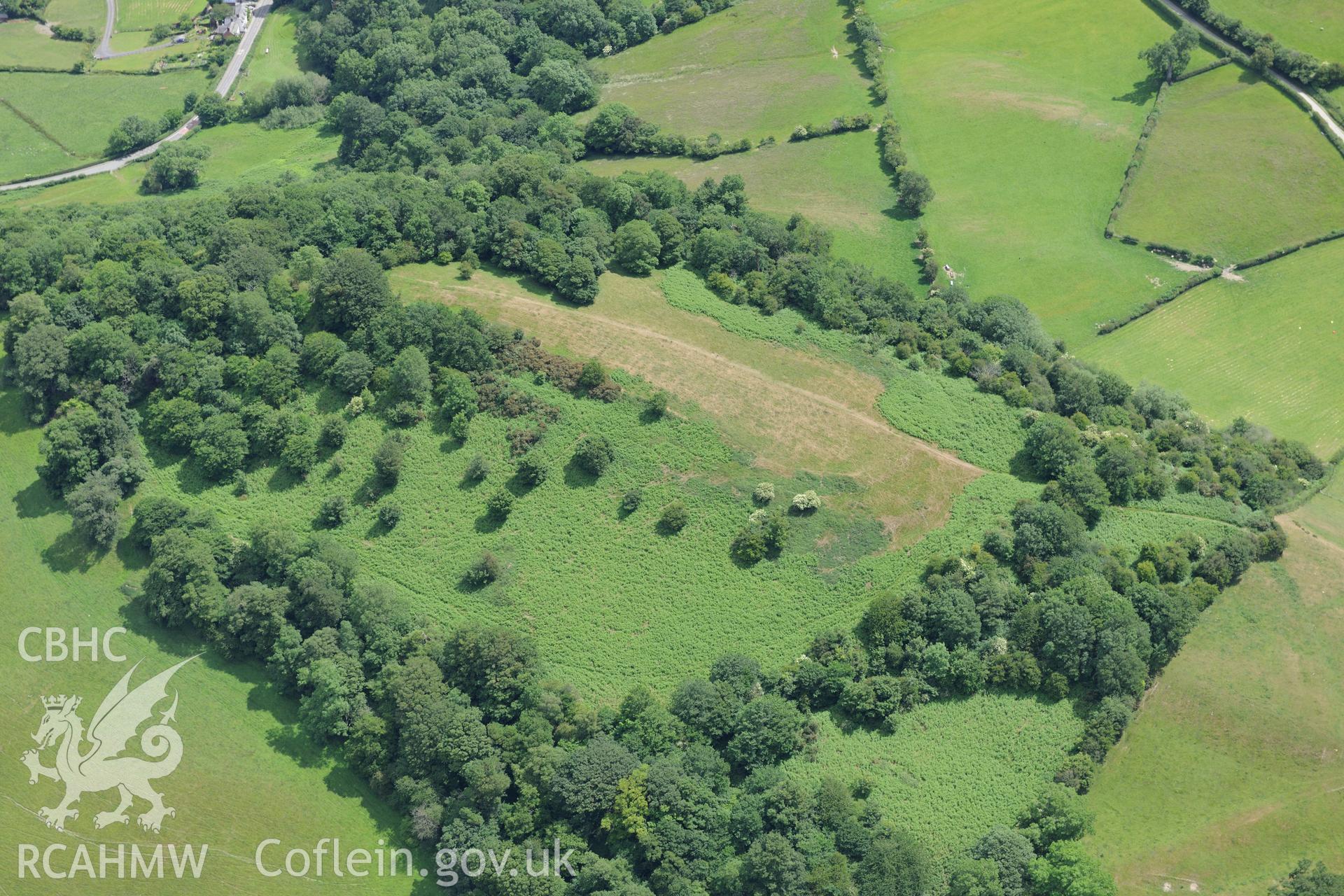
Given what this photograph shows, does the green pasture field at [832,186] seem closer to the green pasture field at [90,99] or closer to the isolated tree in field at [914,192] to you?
the isolated tree in field at [914,192]

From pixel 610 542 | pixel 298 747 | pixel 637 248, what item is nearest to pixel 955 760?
pixel 610 542

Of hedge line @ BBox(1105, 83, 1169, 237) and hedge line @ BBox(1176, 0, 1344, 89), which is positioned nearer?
hedge line @ BBox(1105, 83, 1169, 237)

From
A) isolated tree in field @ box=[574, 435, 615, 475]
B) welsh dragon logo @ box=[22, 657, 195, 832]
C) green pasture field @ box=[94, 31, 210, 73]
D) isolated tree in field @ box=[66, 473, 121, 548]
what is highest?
green pasture field @ box=[94, 31, 210, 73]

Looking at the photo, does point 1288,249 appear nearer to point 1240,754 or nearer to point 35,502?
point 1240,754

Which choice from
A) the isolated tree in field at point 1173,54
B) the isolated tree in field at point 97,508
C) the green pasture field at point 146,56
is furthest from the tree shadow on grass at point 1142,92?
the green pasture field at point 146,56

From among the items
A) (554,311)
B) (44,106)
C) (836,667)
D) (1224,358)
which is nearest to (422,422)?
(554,311)

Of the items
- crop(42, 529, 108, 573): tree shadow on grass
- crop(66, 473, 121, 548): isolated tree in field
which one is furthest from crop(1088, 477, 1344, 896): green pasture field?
crop(42, 529, 108, 573): tree shadow on grass

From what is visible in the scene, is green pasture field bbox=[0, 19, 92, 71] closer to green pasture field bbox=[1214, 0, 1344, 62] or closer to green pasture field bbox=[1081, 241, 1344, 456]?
green pasture field bbox=[1081, 241, 1344, 456]
